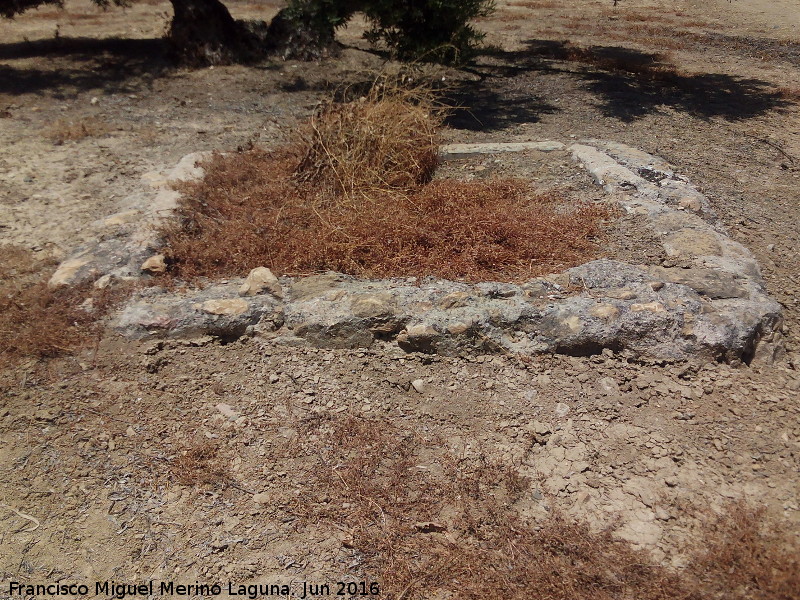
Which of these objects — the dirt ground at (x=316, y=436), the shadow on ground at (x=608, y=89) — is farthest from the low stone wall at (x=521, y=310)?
the shadow on ground at (x=608, y=89)

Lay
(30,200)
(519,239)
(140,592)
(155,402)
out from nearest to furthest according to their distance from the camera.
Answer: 1. (140,592)
2. (155,402)
3. (519,239)
4. (30,200)

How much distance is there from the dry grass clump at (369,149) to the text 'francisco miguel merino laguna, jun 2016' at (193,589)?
3106 millimetres

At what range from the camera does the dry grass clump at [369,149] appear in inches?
201

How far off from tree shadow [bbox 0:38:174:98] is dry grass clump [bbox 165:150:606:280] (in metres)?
5.29

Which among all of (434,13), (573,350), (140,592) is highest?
(434,13)

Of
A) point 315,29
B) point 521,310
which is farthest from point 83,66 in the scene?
point 521,310

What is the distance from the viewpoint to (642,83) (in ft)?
29.0

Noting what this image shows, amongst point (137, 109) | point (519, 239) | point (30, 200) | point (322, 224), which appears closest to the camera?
point (519, 239)

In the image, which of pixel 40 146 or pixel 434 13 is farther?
pixel 434 13

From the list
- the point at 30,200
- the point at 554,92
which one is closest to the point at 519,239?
the point at 30,200

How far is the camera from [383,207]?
4.76 m

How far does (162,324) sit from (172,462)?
99 cm

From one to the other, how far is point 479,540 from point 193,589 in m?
1.21

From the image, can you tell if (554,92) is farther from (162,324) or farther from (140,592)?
(140,592)
